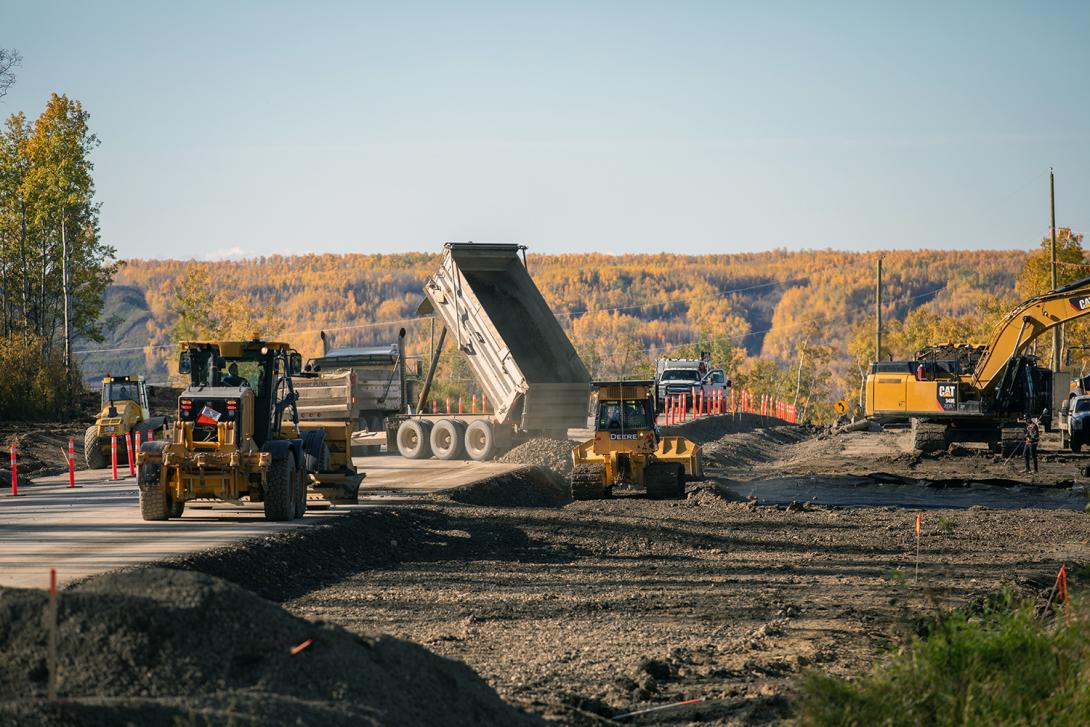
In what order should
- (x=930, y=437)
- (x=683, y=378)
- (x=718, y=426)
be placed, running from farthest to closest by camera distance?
(x=683, y=378) < (x=718, y=426) < (x=930, y=437)

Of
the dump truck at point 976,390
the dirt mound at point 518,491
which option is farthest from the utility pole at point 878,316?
the dirt mound at point 518,491

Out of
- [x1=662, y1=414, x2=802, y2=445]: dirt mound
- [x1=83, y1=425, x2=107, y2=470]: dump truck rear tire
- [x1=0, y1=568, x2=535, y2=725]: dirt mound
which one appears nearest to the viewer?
[x1=0, y1=568, x2=535, y2=725]: dirt mound

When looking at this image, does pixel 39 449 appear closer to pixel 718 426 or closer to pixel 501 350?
pixel 501 350

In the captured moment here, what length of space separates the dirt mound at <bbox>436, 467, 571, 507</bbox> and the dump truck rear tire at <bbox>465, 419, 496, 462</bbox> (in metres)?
1.75

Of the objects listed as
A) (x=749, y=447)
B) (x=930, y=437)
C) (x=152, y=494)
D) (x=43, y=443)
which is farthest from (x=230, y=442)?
(x=749, y=447)

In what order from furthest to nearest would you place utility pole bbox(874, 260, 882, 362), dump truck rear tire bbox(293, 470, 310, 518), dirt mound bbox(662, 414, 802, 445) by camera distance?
utility pole bbox(874, 260, 882, 362), dirt mound bbox(662, 414, 802, 445), dump truck rear tire bbox(293, 470, 310, 518)

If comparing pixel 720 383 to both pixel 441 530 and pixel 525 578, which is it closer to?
pixel 441 530

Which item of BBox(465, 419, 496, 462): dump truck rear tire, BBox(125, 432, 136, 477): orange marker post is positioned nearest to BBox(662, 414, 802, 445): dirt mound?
BBox(465, 419, 496, 462): dump truck rear tire

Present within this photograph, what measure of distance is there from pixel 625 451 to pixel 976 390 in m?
15.0

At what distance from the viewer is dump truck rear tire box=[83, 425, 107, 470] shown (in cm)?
2938

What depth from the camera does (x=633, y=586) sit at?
14828 millimetres

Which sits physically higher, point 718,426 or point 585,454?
point 585,454

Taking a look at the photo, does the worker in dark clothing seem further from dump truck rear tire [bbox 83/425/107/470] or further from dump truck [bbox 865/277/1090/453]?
dump truck rear tire [bbox 83/425/107/470]

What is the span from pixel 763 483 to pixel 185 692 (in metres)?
24.7
